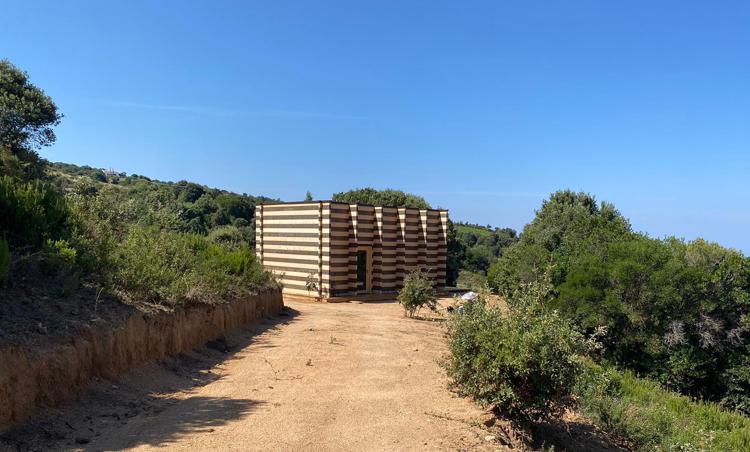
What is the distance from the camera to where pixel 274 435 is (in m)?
5.52

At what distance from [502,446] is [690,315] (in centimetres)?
1790

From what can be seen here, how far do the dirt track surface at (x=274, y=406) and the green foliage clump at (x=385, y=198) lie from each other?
3349cm

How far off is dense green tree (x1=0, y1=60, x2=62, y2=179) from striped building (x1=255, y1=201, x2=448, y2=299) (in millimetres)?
12203

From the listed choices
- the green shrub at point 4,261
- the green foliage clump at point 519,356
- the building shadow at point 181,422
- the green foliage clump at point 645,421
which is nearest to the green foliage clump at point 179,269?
the green shrub at point 4,261

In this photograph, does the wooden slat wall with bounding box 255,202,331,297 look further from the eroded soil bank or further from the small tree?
the eroded soil bank

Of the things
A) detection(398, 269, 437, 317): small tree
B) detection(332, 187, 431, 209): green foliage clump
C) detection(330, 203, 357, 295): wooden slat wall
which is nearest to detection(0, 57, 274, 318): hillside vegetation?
detection(398, 269, 437, 317): small tree

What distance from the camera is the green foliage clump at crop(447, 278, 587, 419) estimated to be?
5914 mm

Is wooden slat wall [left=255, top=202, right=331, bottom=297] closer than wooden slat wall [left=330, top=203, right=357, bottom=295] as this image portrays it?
No

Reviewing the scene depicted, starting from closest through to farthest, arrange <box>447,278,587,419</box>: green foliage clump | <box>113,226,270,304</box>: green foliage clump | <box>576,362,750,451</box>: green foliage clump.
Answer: <box>447,278,587,419</box>: green foliage clump < <box>576,362,750,451</box>: green foliage clump < <box>113,226,270,304</box>: green foliage clump

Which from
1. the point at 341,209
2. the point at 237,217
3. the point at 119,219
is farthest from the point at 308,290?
the point at 237,217

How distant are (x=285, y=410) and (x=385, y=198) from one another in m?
39.2

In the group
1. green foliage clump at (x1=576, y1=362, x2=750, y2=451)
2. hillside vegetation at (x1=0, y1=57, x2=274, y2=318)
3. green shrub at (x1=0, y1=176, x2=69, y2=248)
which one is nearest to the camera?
hillside vegetation at (x1=0, y1=57, x2=274, y2=318)

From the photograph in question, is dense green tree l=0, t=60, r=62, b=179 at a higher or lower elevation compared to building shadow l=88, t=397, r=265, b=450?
higher

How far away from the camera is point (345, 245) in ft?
75.5
